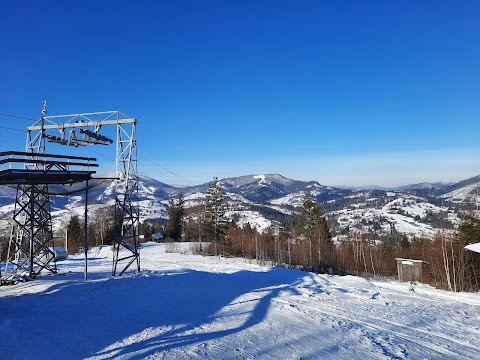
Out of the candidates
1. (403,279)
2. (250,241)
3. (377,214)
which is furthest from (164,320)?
(377,214)

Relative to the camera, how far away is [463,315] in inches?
463

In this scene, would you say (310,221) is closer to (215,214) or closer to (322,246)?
(322,246)

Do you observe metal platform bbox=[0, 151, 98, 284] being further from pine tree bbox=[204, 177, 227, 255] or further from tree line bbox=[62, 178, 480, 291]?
pine tree bbox=[204, 177, 227, 255]

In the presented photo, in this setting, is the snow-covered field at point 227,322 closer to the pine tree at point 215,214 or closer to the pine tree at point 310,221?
the pine tree at point 310,221

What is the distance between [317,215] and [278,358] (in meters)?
42.0

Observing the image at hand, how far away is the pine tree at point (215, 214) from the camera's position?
4669 cm

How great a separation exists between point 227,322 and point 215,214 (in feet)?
123

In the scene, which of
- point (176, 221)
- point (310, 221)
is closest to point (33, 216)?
point (310, 221)

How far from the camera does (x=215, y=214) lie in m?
47.0

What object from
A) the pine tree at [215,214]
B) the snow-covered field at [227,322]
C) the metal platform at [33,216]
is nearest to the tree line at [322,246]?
the pine tree at [215,214]

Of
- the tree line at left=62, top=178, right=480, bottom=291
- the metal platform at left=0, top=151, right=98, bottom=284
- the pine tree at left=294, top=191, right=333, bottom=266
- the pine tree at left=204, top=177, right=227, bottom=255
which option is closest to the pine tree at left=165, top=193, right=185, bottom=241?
the tree line at left=62, top=178, right=480, bottom=291

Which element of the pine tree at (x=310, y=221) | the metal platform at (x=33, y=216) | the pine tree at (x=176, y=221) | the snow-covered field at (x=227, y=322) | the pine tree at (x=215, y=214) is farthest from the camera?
the pine tree at (x=176, y=221)

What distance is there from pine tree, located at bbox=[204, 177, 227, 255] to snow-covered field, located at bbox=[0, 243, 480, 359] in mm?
30810

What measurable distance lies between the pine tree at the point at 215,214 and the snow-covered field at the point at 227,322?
30.8 m
